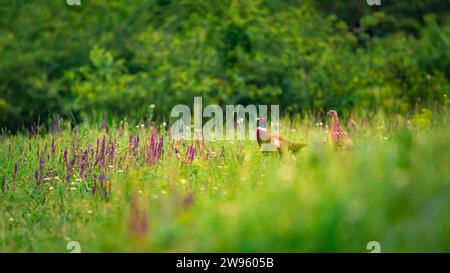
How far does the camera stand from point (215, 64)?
18.4m

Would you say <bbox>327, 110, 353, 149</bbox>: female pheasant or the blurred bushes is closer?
<bbox>327, 110, 353, 149</bbox>: female pheasant

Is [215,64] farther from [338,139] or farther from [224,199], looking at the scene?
[224,199]

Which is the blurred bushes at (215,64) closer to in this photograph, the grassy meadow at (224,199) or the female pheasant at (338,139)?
the female pheasant at (338,139)

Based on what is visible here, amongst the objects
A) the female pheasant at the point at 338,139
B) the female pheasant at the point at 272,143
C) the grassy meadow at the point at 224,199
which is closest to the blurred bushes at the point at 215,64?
the female pheasant at the point at 272,143

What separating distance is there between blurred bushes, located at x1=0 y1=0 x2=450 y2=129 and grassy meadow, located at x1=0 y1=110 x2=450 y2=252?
925 cm

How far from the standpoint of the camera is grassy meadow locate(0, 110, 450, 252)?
4.36 m

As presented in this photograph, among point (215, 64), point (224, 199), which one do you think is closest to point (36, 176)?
point (224, 199)

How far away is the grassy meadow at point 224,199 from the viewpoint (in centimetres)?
436

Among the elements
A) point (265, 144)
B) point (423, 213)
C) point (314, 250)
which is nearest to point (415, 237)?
point (423, 213)

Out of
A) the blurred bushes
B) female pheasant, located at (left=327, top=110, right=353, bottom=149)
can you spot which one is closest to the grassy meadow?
female pheasant, located at (left=327, top=110, right=353, bottom=149)

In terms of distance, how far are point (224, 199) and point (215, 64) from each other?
12261 millimetres

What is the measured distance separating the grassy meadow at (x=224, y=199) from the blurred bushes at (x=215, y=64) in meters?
9.25

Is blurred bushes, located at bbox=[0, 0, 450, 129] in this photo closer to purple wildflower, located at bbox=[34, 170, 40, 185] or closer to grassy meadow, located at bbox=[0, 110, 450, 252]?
grassy meadow, located at bbox=[0, 110, 450, 252]

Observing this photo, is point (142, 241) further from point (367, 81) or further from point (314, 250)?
point (367, 81)
